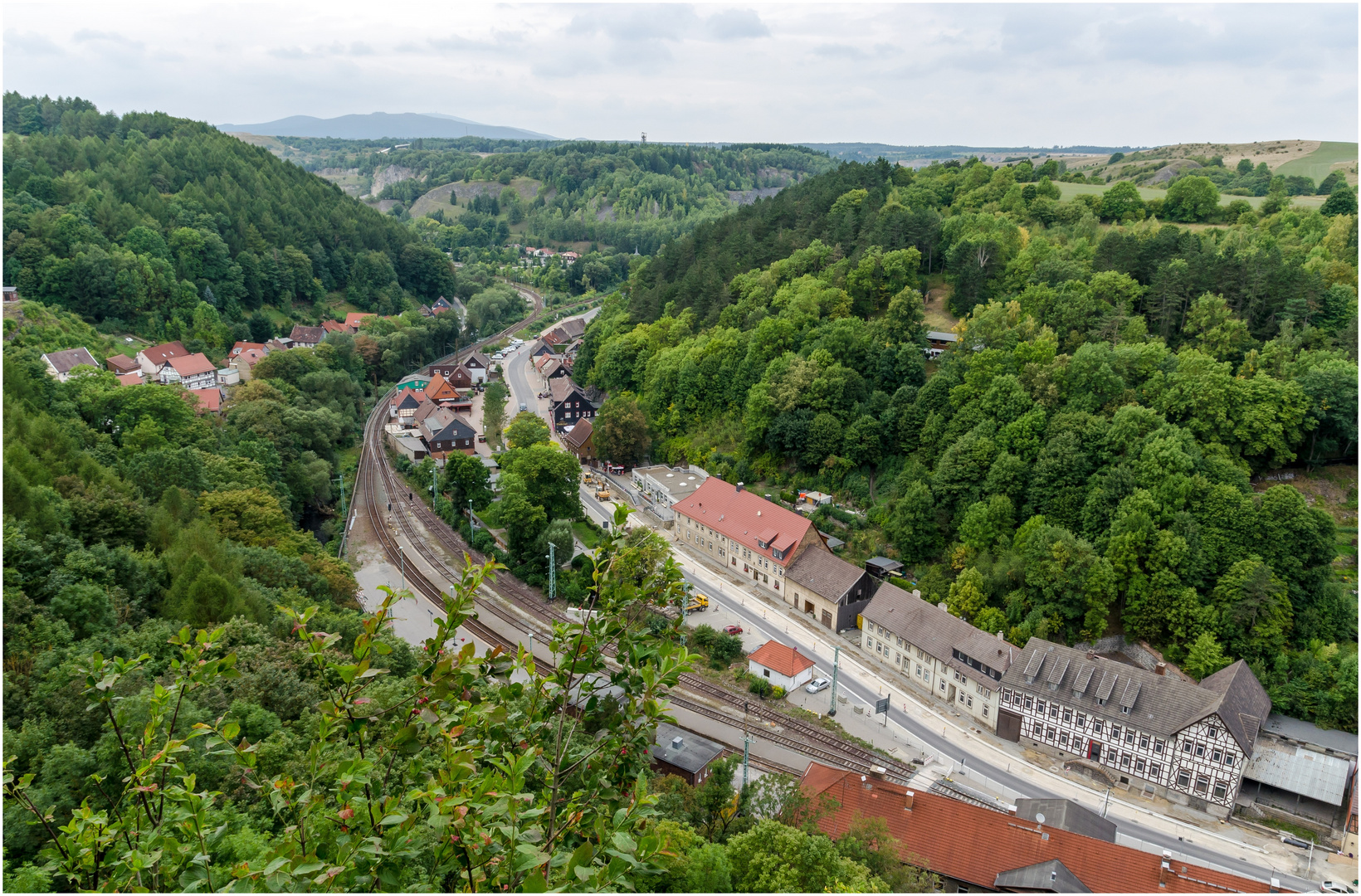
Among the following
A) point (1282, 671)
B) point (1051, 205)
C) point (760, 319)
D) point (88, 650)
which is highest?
point (1051, 205)

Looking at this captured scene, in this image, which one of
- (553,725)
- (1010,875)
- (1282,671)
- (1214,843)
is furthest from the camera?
(1282,671)

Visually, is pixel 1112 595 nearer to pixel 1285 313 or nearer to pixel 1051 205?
pixel 1285 313

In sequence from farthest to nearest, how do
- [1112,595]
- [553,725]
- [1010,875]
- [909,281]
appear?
[909,281]
[1112,595]
[1010,875]
[553,725]

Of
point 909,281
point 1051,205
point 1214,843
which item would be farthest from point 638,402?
point 1214,843

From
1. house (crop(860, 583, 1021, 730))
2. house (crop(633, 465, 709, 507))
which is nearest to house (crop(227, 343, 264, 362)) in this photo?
house (crop(633, 465, 709, 507))

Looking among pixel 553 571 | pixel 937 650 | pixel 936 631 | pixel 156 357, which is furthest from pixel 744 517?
pixel 156 357

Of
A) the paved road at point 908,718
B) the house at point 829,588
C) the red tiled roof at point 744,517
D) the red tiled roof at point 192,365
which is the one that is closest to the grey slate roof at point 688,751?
the paved road at point 908,718

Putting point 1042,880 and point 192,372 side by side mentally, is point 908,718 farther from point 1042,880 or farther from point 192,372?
point 192,372
